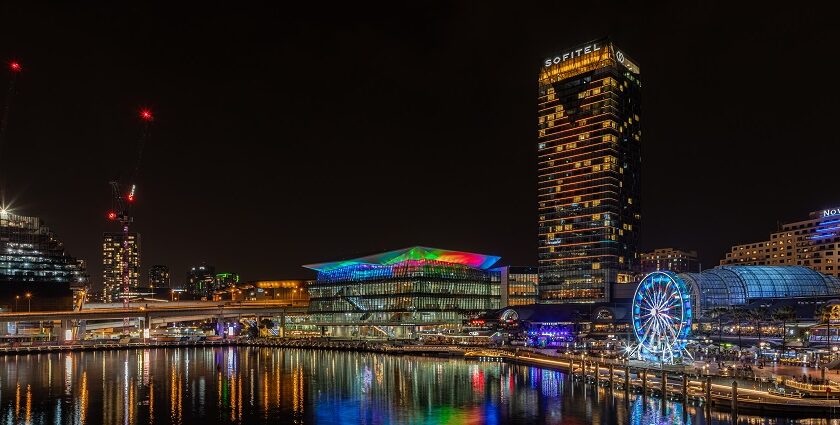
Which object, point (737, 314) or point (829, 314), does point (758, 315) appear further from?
point (829, 314)

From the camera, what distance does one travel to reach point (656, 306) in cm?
11175

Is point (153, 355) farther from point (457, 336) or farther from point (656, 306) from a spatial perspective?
point (656, 306)

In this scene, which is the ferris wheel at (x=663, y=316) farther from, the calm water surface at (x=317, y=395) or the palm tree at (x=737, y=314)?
the palm tree at (x=737, y=314)

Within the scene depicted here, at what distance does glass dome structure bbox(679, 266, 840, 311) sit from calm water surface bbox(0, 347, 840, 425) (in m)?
64.3

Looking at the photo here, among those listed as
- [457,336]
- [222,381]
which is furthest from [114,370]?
[457,336]

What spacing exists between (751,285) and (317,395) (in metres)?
116

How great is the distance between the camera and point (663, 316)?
357 ft

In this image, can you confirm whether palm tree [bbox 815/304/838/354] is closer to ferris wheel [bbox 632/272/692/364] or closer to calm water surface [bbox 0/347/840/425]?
ferris wheel [bbox 632/272/692/364]

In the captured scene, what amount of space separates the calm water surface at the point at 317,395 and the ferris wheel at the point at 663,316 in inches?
567

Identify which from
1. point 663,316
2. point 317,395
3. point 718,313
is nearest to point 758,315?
point 718,313


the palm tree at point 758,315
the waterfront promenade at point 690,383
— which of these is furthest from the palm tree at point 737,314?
the waterfront promenade at point 690,383

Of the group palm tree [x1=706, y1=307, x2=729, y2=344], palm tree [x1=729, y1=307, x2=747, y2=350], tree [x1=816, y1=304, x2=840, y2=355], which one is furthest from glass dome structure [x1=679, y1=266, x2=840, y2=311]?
tree [x1=816, y1=304, x2=840, y2=355]

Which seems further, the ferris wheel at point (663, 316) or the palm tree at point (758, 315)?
the palm tree at point (758, 315)

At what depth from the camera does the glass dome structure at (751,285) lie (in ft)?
554
